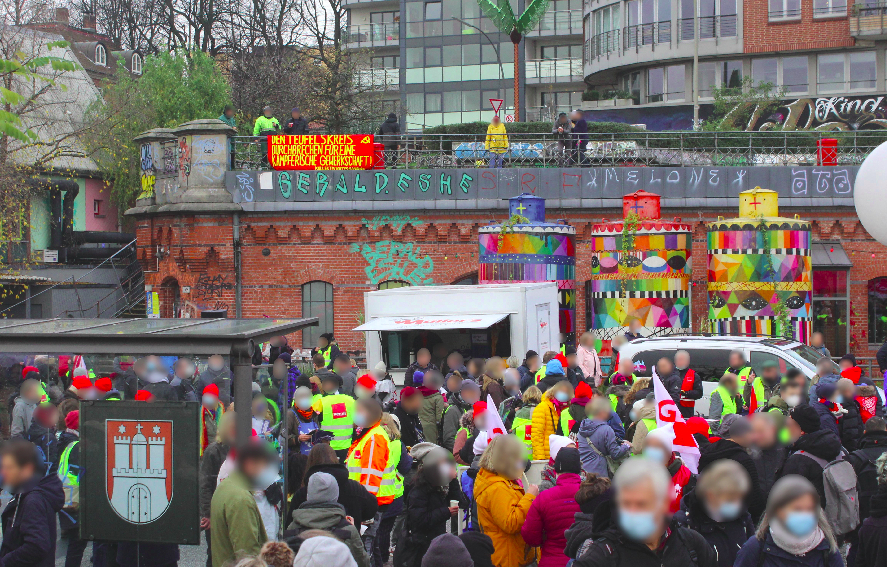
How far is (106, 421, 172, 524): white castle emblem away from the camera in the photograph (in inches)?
253

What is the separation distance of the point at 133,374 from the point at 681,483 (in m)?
4.37

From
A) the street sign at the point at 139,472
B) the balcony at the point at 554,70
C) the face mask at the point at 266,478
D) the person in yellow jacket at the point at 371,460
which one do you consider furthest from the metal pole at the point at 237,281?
the balcony at the point at 554,70

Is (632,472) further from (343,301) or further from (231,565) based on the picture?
(343,301)

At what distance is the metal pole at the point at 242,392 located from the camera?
20.6 ft

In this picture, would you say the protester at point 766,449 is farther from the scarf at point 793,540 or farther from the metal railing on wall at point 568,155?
the metal railing on wall at point 568,155

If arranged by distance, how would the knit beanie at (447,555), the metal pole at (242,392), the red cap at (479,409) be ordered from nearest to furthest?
the knit beanie at (447,555) → the metal pole at (242,392) → the red cap at (479,409)

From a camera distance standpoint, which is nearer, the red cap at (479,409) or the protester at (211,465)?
the protester at (211,465)

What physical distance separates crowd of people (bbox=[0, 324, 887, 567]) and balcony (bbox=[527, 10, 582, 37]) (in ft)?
152

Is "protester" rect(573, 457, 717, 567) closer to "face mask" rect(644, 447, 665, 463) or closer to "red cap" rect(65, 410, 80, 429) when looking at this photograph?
"face mask" rect(644, 447, 665, 463)

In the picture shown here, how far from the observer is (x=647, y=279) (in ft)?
65.1

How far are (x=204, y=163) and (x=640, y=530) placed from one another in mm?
19338

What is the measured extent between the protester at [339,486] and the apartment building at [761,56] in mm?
33556

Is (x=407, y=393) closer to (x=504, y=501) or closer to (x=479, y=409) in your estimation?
(x=479, y=409)

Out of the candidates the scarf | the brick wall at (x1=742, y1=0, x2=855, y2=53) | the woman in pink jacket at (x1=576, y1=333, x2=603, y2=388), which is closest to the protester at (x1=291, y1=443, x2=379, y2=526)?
the scarf
